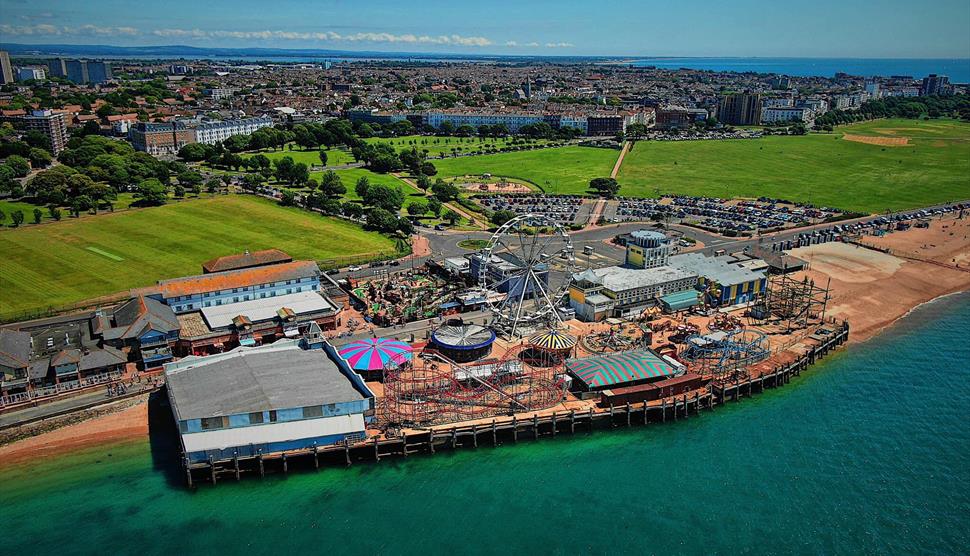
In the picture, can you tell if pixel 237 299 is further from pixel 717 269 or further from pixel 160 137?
pixel 160 137

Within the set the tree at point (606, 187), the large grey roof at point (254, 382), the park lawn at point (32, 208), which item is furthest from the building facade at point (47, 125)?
the large grey roof at point (254, 382)

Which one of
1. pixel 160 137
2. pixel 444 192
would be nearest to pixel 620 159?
pixel 444 192

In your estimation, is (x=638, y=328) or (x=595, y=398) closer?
(x=595, y=398)

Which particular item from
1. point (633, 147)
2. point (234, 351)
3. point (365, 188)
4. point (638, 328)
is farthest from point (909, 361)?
Answer: point (633, 147)

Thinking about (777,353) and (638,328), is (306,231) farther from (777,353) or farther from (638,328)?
(777,353)

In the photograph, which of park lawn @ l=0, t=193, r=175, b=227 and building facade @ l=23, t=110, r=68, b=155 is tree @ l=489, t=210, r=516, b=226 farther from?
building facade @ l=23, t=110, r=68, b=155

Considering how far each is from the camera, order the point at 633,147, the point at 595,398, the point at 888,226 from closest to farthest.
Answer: the point at 595,398 < the point at 888,226 < the point at 633,147

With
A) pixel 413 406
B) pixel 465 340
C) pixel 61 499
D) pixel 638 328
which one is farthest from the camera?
pixel 638 328
